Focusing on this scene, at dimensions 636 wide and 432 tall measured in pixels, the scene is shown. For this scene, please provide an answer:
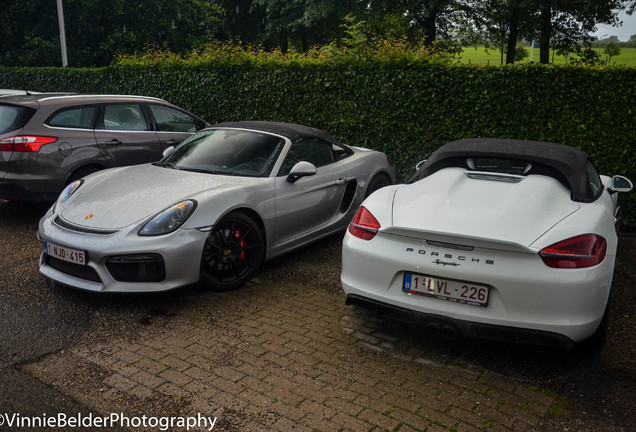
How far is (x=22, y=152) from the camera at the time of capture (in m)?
7.06

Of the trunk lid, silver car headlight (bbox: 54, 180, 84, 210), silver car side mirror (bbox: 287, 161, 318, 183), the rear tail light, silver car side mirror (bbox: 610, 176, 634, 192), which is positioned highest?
the trunk lid

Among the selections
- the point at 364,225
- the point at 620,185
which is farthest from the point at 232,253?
the point at 620,185

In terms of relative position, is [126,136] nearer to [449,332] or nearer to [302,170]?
[302,170]

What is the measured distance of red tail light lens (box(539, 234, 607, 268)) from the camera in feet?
11.3

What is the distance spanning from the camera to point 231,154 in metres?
5.87

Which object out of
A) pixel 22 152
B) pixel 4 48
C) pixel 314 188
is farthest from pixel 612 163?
pixel 4 48

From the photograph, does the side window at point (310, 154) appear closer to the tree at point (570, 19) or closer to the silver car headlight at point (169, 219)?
the silver car headlight at point (169, 219)

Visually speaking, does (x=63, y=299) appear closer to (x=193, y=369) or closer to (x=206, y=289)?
(x=206, y=289)

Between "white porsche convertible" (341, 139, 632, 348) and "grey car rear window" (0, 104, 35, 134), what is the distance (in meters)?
5.13

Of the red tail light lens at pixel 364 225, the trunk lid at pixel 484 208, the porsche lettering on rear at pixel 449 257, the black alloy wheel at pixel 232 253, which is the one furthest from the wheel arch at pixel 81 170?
the porsche lettering on rear at pixel 449 257

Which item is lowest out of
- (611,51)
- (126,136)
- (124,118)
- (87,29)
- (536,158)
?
(126,136)

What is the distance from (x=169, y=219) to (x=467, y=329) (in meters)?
2.51

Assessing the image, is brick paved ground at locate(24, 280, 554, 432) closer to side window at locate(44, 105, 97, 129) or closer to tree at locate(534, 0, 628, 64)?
side window at locate(44, 105, 97, 129)

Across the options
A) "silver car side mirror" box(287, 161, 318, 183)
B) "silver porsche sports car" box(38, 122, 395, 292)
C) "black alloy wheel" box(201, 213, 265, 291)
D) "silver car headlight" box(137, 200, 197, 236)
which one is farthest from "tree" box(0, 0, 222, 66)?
"silver car headlight" box(137, 200, 197, 236)
